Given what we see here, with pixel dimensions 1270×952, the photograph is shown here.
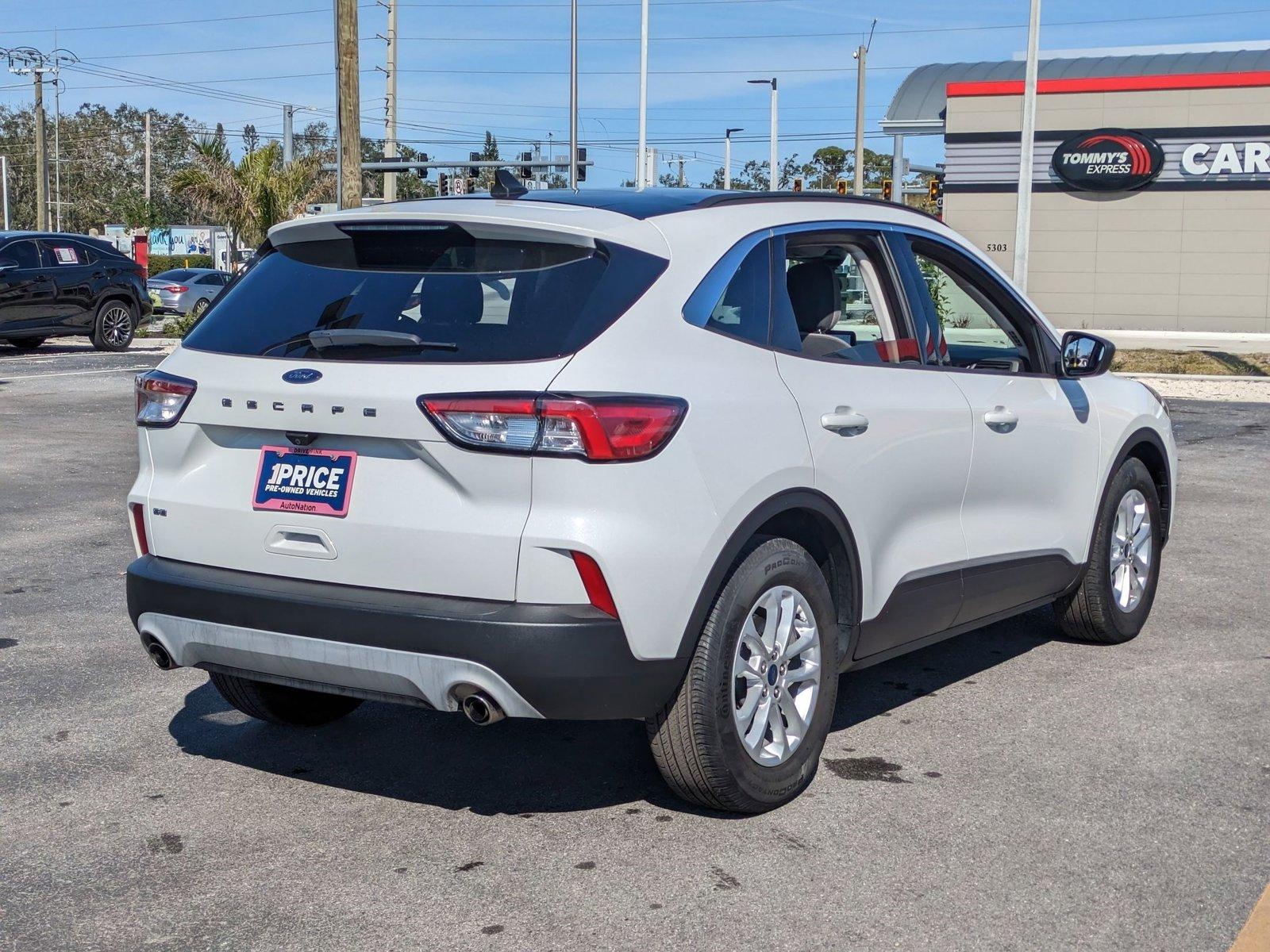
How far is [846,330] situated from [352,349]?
5.71 feet

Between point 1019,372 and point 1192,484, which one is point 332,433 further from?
point 1192,484

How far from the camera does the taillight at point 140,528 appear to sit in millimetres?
4289

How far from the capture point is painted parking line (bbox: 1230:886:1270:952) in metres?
3.44

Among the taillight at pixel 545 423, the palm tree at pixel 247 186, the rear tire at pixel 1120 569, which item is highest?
the palm tree at pixel 247 186

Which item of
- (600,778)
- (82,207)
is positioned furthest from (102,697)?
(82,207)

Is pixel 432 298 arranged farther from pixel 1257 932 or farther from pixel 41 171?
pixel 41 171

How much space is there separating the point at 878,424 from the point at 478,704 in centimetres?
159

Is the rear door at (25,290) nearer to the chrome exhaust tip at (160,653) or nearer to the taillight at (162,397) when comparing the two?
the taillight at (162,397)

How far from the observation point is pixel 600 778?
15.1ft

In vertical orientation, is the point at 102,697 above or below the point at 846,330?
below

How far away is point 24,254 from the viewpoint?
22.2 m

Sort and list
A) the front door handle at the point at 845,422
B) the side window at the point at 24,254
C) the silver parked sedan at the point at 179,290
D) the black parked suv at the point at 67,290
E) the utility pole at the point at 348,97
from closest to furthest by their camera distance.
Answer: the front door handle at the point at 845,422 < the utility pole at the point at 348,97 < the side window at the point at 24,254 < the black parked suv at the point at 67,290 < the silver parked sedan at the point at 179,290

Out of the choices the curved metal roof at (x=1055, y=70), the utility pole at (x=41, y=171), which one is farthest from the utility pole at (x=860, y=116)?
the utility pole at (x=41, y=171)

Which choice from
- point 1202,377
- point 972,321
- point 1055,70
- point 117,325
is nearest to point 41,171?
point 117,325
